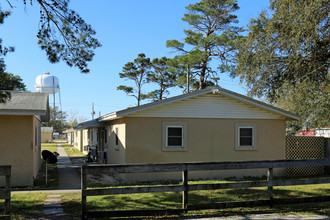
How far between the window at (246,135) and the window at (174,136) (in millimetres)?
2374

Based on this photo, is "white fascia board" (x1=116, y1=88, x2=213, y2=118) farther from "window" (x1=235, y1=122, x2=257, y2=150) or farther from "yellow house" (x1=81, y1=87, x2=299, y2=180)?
"window" (x1=235, y1=122, x2=257, y2=150)

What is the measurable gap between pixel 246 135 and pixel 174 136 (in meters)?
3.25

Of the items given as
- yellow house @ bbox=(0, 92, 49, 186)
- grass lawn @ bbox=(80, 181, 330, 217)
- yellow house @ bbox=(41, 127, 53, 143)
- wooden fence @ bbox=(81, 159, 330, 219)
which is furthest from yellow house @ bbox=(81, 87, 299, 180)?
yellow house @ bbox=(41, 127, 53, 143)

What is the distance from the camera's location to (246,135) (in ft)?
46.2

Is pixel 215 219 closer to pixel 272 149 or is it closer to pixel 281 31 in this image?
pixel 281 31

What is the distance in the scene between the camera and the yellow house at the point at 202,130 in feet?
41.8

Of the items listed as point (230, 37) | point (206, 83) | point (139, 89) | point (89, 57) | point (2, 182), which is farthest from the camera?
point (139, 89)

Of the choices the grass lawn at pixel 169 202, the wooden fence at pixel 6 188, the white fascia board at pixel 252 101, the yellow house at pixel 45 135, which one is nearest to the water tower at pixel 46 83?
the yellow house at pixel 45 135

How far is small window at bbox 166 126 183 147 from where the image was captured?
43.1ft

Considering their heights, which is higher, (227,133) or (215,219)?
(227,133)

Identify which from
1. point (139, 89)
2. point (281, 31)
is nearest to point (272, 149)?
point (281, 31)

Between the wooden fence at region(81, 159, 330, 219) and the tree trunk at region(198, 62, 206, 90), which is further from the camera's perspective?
the tree trunk at region(198, 62, 206, 90)

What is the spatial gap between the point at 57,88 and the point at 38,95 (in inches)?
1663

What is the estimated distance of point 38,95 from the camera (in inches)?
502
